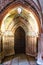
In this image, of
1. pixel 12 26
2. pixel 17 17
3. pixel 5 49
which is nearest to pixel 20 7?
pixel 17 17

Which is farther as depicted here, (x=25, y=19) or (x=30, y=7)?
(x=25, y=19)

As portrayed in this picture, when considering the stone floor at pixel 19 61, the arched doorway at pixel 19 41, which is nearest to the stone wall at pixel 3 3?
the stone floor at pixel 19 61

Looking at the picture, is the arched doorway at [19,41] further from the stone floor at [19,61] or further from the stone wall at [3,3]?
the stone wall at [3,3]

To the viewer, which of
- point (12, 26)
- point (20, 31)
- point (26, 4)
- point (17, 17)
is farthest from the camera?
point (20, 31)

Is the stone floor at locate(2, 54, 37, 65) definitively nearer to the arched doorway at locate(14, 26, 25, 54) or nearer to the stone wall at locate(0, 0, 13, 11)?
the stone wall at locate(0, 0, 13, 11)

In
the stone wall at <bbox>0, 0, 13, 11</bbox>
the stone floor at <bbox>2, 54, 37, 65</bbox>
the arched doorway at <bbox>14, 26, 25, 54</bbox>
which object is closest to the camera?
the stone wall at <bbox>0, 0, 13, 11</bbox>

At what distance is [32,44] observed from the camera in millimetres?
13383

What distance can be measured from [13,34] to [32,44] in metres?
1.99

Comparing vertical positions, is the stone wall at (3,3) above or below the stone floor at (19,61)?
above

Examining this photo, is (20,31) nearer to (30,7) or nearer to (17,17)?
(17,17)

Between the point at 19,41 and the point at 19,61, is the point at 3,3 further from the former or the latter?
the point at 19,41

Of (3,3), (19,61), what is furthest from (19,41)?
(3,3)

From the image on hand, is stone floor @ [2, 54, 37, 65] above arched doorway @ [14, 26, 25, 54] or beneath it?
beneath

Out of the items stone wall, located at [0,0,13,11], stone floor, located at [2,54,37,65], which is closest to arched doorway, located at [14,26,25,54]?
stone floor, located at [2,54,37,65]
